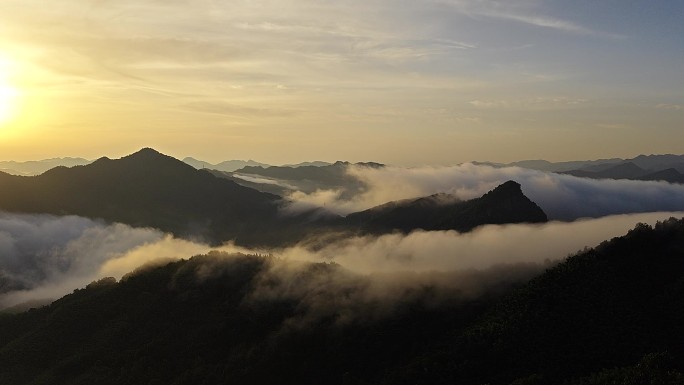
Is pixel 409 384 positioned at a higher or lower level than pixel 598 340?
lower

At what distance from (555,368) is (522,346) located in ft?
49.3

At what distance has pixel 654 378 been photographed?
486 feet

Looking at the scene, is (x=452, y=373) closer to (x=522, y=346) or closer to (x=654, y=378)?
(x=522, y=346)

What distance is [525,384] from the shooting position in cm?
17088

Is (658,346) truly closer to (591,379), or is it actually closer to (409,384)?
(591,379)

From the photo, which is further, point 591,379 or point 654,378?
point 591,379

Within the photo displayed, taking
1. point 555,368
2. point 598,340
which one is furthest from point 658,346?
point 555,368

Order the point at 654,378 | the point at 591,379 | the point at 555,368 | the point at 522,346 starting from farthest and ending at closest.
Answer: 1. the point at 522,346
2. the point at 555,368
3. the point at 591,379
4. the point at 654,378

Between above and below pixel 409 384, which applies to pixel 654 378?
above

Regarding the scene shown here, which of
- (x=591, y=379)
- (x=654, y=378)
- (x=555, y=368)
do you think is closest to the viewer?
(x=654, y=378)

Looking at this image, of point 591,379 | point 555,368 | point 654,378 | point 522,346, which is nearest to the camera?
point 654,378

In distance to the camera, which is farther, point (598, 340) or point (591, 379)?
point (598, 340)

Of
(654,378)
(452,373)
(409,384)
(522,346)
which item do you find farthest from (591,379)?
(409,384)

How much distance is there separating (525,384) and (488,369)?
24702 mm
